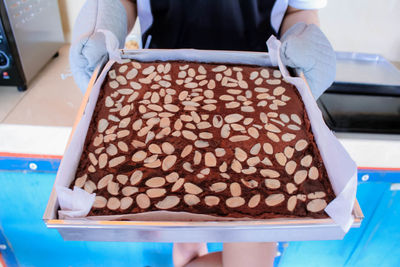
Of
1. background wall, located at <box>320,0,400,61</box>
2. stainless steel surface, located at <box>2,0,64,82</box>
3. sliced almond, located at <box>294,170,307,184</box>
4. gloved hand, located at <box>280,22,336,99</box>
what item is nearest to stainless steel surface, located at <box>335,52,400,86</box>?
background wall, located at <box>320,0,400,61</box>

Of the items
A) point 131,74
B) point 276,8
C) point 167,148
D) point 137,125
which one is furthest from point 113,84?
point 276,8

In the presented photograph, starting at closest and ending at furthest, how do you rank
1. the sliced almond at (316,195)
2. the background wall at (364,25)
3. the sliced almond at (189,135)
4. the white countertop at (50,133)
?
the sliced almond at (316,195), the sliced almond at (189,135), the white countertop at (50,133), the background wall at (364,25)

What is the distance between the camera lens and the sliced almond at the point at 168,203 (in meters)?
0.55

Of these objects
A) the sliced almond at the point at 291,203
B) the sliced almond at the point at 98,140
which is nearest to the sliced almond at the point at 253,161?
the sliced almond at the point at 291,203

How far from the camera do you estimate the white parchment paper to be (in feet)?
1.65

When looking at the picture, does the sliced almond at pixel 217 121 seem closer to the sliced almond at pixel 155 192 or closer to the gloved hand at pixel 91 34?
the sliced almond at pixel 155 192

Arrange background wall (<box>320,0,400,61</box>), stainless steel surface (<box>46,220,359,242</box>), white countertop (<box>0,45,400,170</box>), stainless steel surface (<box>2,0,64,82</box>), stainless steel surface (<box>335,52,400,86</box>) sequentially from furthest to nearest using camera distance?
background wall (<box>320,0,400,61</box>) < stainless steel surface (<box>335,52,400,86</box>) < stainless steel surface (<box>2,0,64,82</box>) < white countertop (<box>0,45,400,170</box>) < stainless steel surface (<box>46,220,359,242</box>)

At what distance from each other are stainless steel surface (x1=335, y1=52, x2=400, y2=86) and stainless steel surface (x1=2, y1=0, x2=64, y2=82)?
4.02 ft

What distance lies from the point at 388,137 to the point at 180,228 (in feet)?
2.78

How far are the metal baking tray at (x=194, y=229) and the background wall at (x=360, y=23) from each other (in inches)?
51.9

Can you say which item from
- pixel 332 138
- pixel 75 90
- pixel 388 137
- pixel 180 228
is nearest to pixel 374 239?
A: pixel 388 137

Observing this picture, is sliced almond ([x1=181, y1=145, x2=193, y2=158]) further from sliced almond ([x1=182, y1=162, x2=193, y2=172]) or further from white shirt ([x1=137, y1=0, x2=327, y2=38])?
white shirt ([x1=137, y1=0, x2=327, y2=38])

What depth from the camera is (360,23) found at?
5.08 feet

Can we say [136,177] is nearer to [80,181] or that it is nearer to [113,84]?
[80,181]
